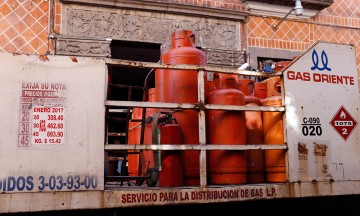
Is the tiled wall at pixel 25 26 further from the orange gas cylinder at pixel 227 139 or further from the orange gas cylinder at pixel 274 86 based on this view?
the orange gas cylinder at pixel 227 139

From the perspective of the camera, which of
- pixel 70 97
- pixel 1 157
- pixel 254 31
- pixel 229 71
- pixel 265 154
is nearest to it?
pixel 1 157

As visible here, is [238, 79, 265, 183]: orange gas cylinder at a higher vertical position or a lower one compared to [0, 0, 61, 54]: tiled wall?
lower

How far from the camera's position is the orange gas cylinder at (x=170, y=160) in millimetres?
3604

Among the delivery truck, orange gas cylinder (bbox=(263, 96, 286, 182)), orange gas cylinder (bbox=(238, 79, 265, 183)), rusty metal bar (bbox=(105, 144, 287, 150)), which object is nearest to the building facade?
the delivery truck

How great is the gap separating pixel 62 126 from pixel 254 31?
659 cm

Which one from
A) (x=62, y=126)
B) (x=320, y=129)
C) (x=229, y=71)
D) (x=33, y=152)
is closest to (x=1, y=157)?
Answer: (x=33, y=152)

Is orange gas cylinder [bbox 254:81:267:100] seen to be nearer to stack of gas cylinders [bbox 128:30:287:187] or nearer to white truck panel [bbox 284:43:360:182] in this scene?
stack of gas cylinders [bbox 128:30:287:187]

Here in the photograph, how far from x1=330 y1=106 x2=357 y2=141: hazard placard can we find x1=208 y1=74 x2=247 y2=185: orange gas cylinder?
3.15ft

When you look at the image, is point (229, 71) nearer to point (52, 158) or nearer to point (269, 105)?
point (269, 105)

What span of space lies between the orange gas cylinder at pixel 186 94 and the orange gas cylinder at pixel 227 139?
0.49ft

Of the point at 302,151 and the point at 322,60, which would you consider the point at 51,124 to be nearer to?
the point at 302,151

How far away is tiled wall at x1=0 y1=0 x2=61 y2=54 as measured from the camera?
725 cm

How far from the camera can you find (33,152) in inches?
119

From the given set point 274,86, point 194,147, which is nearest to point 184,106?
point 194,147
